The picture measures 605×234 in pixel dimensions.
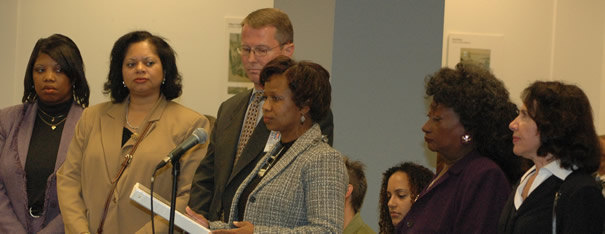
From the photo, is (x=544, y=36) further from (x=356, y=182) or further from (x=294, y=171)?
(x=294, y=171)

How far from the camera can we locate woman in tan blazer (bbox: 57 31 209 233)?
361 centimetres

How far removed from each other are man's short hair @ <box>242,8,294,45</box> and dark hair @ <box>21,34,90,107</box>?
1286 millimetres

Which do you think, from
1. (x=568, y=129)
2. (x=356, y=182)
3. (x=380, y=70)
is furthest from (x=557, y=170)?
(x=380, y=70)

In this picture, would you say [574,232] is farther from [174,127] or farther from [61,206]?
[61,206]

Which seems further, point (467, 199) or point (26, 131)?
point (26, 131)

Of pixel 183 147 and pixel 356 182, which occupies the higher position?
pixel 183 147

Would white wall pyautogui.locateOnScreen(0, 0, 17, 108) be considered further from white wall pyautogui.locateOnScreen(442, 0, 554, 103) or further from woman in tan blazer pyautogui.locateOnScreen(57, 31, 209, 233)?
white wall pyautogui.locateOnScreen(442, 0, 554, 103)

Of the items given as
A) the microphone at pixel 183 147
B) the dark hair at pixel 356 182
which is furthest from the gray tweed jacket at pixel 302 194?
the dark hair at pixel 356 182

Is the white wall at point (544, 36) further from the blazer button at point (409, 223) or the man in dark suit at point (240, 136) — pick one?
the blazer button at point (409, 223)

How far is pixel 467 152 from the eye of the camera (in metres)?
2.83

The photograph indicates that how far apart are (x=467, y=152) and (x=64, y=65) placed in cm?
248

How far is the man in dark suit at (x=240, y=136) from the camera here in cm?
312

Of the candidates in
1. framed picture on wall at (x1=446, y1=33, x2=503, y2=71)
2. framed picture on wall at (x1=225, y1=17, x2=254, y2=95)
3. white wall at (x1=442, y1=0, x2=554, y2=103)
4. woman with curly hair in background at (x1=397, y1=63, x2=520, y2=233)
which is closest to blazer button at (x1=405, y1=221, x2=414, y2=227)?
woman with curly hair in background at (x1=397, y1=63, x2=520, y2=233)

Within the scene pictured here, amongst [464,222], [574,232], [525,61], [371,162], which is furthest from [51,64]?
[525,61]
